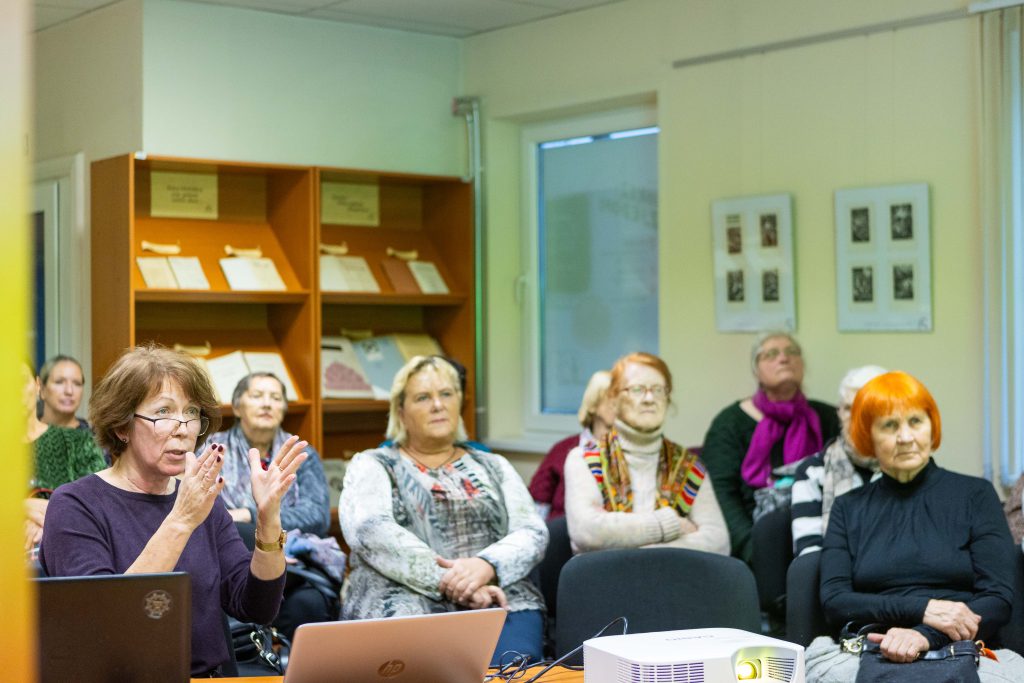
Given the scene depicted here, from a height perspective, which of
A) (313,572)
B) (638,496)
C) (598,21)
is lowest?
(313,572)

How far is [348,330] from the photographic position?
232 inches

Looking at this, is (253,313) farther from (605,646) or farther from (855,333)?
(605,646)

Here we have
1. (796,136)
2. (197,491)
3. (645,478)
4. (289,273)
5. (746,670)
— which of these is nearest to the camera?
(746,670)

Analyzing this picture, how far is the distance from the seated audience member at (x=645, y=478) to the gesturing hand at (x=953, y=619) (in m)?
0.88

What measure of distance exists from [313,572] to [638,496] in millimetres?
1093

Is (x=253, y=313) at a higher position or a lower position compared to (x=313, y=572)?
higher

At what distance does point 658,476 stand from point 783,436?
2.65ft

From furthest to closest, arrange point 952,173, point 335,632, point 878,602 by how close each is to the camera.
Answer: point 952,173 < point 878,602 < point 335,632

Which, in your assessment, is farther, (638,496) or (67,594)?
(638,496)

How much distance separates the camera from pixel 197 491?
7.48ft

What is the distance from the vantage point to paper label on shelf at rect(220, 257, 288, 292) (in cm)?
535

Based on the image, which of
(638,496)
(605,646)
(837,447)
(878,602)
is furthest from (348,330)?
(605,646)

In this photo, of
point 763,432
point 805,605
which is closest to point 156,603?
point 805,605

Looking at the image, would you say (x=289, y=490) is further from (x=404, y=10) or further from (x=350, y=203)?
(x=404, y=10)
